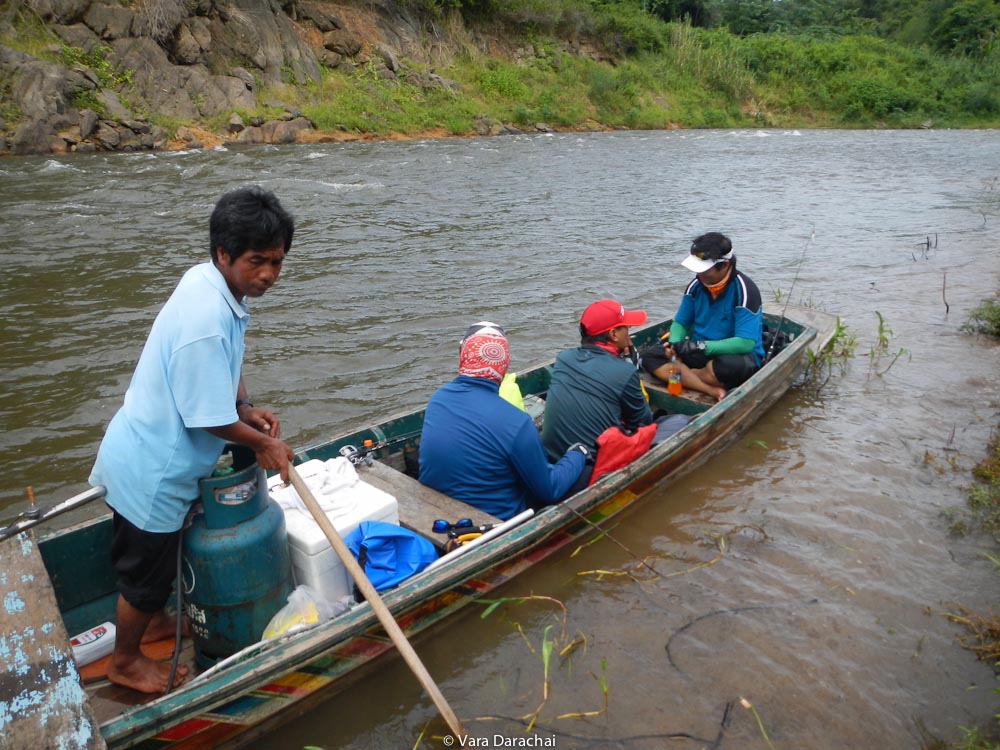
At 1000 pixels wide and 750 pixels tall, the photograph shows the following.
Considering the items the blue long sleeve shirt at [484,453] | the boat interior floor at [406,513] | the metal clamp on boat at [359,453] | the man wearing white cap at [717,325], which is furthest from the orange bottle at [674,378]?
the metal clamp on boat at [359,453]

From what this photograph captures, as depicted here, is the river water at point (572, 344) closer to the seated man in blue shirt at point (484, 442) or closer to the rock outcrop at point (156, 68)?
the seated man in blue shirt at point (484, 442)

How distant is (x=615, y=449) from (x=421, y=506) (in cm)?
130

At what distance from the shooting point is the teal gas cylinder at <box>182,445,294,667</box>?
3051 mm

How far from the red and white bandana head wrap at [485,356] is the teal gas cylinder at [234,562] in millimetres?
1232

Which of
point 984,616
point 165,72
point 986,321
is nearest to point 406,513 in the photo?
point 984,616

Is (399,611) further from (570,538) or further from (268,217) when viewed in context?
(268,217)

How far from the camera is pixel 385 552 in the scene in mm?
3658

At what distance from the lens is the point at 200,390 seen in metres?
2.65

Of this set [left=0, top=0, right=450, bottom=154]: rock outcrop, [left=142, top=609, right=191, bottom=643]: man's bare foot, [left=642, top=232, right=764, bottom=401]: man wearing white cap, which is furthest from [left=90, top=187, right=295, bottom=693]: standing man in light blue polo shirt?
[left=0, top=0, right=450, bottom=154]: rock outcrop

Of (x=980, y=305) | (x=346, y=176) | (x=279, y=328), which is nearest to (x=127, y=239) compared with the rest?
(x=279, y=328)

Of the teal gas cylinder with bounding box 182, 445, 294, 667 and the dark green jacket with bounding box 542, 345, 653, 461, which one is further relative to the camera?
the dark green jacket with bounding box 542, 345, 653, 461

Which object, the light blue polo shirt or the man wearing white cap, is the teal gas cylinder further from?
the man wearing white cap

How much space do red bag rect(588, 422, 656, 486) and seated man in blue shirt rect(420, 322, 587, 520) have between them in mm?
411

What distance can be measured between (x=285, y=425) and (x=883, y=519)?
15.3 feet
